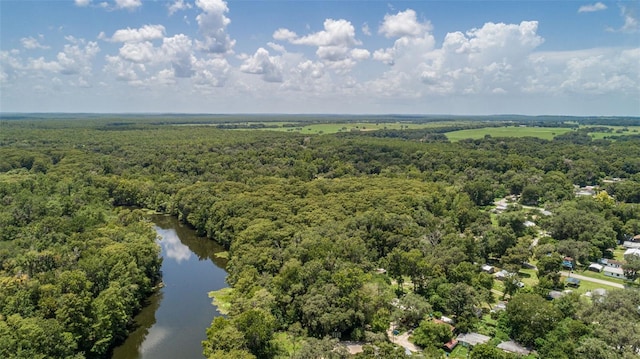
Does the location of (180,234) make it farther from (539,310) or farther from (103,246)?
(539,310)

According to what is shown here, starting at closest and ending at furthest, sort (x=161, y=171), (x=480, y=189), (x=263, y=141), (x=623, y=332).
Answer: (x=623, y=332) < (x=480, y=189) < (x=161, y=171) < (x=263, y=141)

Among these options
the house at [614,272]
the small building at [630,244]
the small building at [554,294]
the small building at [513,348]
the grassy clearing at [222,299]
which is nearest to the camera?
the small building at [513,348]

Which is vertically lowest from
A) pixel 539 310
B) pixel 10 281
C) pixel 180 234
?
pixel 180 234

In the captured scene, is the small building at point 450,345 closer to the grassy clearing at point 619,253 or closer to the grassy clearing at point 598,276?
the grassy clearing at point 598,276

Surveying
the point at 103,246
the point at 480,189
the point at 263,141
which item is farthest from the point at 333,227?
the point at 263,141

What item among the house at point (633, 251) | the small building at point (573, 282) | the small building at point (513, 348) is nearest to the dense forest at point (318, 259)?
the small building at point (513, 348)

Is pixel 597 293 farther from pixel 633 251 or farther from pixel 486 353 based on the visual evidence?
pixel 633 251

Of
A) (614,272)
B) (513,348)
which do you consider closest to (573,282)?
(614,272)
